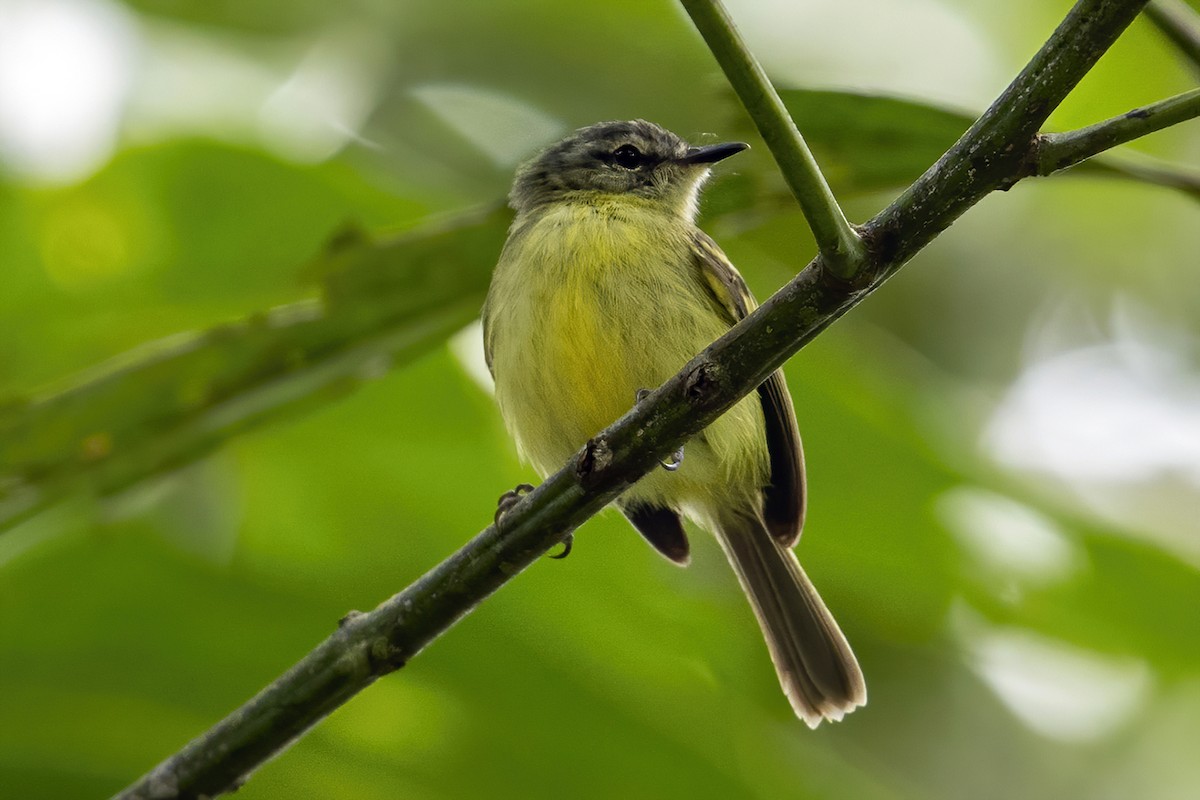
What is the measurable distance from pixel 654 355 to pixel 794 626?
0.98 metres

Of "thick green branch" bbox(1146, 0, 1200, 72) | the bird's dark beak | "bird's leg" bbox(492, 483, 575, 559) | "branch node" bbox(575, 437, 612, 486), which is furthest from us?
Answer: the bird's dark beak

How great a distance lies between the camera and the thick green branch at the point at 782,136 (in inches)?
56.5

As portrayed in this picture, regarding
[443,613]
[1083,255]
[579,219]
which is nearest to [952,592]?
[579,219]

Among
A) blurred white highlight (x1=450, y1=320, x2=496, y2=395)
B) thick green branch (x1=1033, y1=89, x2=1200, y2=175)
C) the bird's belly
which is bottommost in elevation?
thick green branch (x1=1033, y1=89, x2=1200, y2=175)

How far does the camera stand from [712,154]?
13.3ft

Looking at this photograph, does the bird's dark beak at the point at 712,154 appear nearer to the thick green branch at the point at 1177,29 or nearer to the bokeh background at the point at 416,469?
the bokeh background at the point at 416,469

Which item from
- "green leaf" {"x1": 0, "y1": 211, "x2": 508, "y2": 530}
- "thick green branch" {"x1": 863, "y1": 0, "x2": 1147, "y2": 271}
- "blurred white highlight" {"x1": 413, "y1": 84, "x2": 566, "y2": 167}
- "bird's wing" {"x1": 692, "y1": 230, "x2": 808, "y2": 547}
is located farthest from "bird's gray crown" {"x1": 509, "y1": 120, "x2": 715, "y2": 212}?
"thick green branch" {"x1": 863, "y1": 0, "x2": 1147, "y2": 271}

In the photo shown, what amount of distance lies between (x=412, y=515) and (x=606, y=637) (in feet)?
1.75

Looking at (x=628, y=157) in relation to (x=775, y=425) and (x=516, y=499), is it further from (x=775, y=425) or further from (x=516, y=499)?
(x=516, y=499)

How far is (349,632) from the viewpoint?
81.4 inches

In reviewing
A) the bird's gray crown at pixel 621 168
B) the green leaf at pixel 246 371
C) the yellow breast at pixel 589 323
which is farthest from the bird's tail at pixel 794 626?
the green leaf at pixel 246 371

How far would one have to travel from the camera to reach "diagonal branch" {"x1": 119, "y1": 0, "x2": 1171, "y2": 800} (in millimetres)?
1561

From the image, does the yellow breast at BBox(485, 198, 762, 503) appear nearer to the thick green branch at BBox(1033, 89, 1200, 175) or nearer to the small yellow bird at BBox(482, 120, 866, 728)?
the small yellow bird at BBox(482, 120, 866, 728)

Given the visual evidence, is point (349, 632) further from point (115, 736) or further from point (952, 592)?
point (952, 592)
